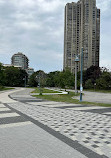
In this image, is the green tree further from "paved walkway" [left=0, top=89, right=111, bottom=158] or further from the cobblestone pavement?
the cobblestone pavement

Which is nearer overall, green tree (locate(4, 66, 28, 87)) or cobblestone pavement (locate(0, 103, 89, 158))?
cobblestone pavement (locate(0, 103, 89, 158))

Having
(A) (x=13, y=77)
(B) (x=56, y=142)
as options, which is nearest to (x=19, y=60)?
(A) (x=13, y=77)

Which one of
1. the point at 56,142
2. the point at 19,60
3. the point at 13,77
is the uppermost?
the point at 19,60

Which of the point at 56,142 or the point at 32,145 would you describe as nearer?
the point at 32,145

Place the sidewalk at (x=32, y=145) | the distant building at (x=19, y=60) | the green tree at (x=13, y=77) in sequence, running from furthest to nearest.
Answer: the distant building at (x=19, y=60), the green tree at (x=13, y=77), the sidewalk at (x=32, y=145)

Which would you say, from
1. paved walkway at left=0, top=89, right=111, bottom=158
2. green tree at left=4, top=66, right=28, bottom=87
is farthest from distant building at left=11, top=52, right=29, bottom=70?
paved walkway at left=0, top=89, right=111, bottom=158

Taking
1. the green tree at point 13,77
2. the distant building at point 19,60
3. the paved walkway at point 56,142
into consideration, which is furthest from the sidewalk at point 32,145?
the distant building at point 19,60

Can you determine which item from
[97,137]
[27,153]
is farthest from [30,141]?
[97,137]

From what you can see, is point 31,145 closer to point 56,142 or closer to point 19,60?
point 56,142

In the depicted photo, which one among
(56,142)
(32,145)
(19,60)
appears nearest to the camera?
(32,145)

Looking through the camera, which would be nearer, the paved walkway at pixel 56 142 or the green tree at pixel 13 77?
the paved walkway at pixel 56 142

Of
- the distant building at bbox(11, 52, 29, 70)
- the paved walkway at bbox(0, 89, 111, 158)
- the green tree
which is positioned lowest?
the paved walkway at bbox(0, 89, 111, 158)

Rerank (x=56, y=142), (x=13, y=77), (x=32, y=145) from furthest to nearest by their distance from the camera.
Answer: (x=13, y=77) → (x=56, y=142) → (x=32, y=145)

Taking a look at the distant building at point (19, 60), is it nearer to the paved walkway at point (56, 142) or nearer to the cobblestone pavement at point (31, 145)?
the paved walkway at point (56, 142)
